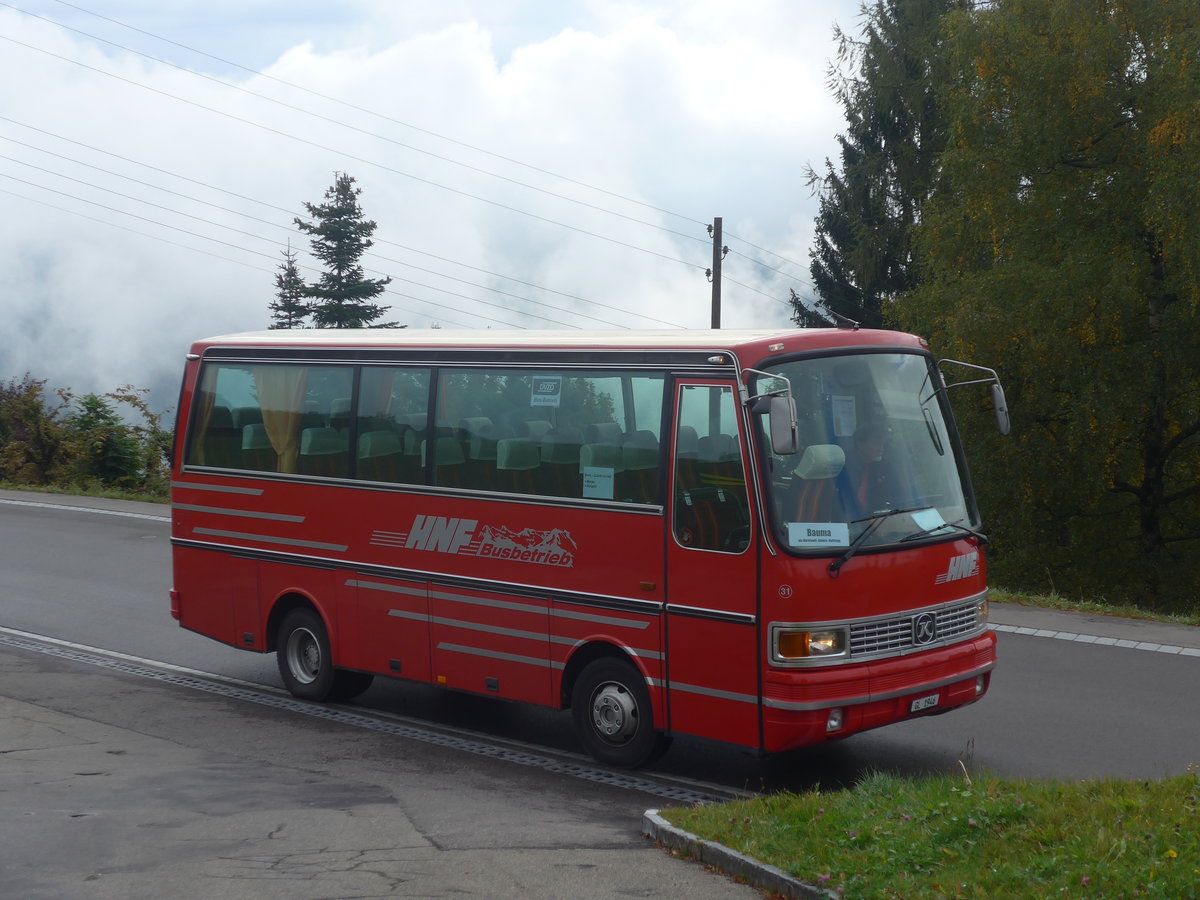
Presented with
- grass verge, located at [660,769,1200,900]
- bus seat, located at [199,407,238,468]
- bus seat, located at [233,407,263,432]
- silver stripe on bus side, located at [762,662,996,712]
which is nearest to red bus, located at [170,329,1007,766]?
silver stripe on bus side, located at [762,662,996,712]

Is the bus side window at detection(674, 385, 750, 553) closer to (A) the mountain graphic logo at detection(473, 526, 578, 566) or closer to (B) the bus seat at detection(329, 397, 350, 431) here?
(A) the mountain graphic logo at detection(473, 526, 578, 566)

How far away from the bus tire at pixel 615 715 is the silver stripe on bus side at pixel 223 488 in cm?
372

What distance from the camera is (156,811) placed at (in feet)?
24.9

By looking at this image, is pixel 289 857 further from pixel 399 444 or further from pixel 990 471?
pixel 990 471

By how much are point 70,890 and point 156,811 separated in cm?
151

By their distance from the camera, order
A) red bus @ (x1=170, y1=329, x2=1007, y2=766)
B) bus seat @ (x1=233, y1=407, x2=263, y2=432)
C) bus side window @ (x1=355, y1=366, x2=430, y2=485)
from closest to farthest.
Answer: red bus @ (x1=170, y1=329, x2=1007, y2=766) < bus side window @ (x1=355, y1=366, x2=430, y2=485) < bus seat @ (x1=233, y1=407, x2=263, y2=432)

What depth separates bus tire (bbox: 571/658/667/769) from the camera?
8.70 metres

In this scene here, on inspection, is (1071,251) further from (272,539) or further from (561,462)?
(561,462)

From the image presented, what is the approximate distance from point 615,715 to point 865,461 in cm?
229

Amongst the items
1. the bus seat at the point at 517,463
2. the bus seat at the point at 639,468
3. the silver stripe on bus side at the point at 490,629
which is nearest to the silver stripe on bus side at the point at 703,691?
the silver stripe on bus side at the point at 490,629

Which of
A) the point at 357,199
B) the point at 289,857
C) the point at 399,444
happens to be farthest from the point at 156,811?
the point at 357,199

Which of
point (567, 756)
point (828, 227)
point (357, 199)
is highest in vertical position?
point (357, 199)

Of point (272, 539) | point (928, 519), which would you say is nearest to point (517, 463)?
point (928, 519)

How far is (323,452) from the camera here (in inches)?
427
